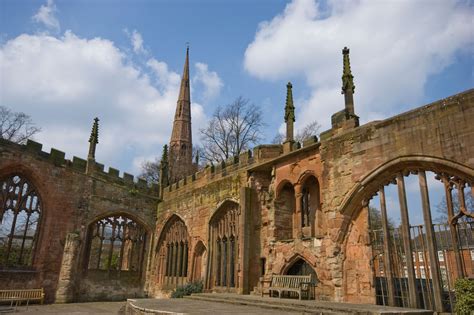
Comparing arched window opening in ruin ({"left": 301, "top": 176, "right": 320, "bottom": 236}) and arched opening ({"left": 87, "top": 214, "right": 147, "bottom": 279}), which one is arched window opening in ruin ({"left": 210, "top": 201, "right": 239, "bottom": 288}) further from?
arched opening ({"left": 87, "top": 214, "right": 147, "bottom": 279})

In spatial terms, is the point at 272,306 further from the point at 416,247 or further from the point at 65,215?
the point at 65,215

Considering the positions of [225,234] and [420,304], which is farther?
[225,234]

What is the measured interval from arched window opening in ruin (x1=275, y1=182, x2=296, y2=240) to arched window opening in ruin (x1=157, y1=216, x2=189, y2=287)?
256 inches

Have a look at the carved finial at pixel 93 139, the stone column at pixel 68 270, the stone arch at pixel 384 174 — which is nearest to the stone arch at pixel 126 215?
the stone column at pixel 68 270

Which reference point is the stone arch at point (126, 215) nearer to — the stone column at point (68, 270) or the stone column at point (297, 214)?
the stone column at point (68, 270)

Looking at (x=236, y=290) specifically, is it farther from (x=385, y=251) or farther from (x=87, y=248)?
(x=87, y=248)

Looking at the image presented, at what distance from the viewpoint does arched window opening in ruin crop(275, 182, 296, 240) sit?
13.1 meters

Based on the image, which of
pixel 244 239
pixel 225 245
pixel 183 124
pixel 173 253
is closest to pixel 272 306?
pixel 244 239

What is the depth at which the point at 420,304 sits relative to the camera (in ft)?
28.9

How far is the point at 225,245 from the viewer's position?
15.2 metres

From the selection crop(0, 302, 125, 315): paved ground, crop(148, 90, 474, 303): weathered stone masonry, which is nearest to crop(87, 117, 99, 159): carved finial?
crop(148, 90, 474, 303): weathered stone masonry

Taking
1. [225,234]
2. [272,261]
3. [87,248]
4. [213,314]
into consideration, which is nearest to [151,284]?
[87,248]

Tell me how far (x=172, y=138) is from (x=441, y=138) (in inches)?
1633

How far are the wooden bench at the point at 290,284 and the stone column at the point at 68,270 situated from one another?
9.61 m
